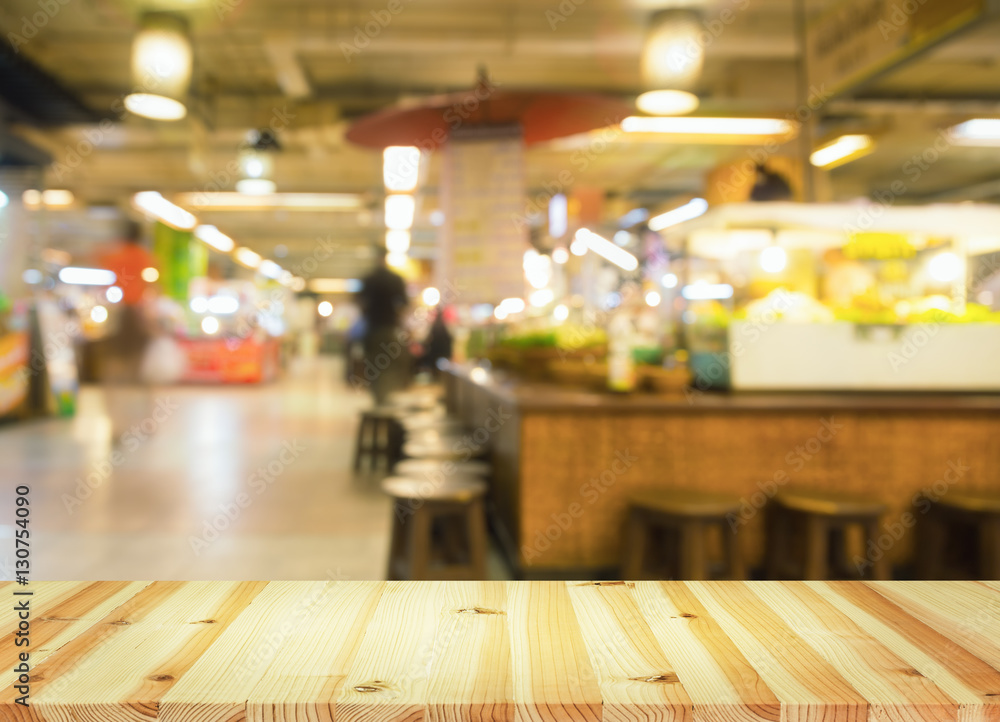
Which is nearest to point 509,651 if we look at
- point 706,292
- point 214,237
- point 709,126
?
point 706,292

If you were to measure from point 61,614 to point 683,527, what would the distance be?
2.31m

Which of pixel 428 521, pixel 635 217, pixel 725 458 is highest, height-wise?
pixel 635 217

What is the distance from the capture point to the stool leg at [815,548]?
2.92 metres

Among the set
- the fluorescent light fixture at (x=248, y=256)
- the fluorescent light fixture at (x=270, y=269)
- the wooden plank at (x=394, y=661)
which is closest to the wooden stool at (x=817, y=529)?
the wooden plank at (x=394, y=661)

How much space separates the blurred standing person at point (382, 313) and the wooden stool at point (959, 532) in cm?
465

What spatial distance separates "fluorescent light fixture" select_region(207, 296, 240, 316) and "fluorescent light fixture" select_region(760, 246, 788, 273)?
1254cm

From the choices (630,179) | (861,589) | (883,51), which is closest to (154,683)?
(861,589)

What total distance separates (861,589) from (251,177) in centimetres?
830

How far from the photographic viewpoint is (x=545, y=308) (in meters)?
9.45

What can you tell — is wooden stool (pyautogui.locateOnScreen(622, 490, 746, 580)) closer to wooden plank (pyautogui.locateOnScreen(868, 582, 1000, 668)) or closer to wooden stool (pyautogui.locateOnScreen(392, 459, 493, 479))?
wooden stool (pyautogui.locateOnScreen(392, 459, 493, 479))

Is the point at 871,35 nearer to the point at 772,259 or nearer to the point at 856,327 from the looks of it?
the point at 856,327

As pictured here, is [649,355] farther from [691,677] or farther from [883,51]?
[691,677]

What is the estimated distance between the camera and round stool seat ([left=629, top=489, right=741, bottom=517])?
9.30 feet

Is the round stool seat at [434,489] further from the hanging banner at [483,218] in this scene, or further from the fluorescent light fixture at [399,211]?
the fluorescent light fixture at [399,211]
